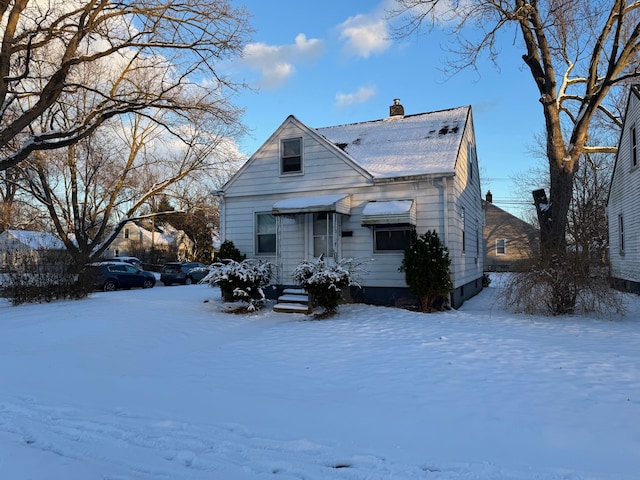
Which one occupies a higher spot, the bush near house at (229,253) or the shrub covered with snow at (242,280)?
the bush near house at (229,253)

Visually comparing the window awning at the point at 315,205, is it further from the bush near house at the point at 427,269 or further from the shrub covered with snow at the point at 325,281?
the bush near house at the point at 427,269

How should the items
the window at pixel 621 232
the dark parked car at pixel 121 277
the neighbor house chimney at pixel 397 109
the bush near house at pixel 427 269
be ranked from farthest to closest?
the dark parked car at pixel 121 277
the window at pixel 621 232
the neighbor house chimney at pixel 397 109
the bush near house at pixel 427 269

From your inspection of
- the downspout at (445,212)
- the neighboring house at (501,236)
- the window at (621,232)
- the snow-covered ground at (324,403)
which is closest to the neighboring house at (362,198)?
the downspout at (445,212)

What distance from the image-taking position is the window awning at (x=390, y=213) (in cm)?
1173

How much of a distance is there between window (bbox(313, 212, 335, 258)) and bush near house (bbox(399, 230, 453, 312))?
2.49m

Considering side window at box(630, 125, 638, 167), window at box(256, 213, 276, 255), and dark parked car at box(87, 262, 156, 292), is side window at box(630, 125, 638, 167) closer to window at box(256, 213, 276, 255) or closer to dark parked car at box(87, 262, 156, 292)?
window at box(256, 213, 276, 255)

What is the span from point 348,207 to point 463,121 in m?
5.07

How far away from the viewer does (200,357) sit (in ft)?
24.5

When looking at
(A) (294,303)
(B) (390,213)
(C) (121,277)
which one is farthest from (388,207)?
(C) (121,277)

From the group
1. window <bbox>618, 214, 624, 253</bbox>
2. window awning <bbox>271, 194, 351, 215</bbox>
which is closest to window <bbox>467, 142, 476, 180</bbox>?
window awning <bbox>271, 194, 351, 215</bbox>

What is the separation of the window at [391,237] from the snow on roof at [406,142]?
1.50m

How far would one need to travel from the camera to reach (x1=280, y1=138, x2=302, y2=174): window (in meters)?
14.1

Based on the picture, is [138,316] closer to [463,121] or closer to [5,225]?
[463,121]

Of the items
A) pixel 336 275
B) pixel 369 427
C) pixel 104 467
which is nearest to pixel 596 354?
pixel 369 427
